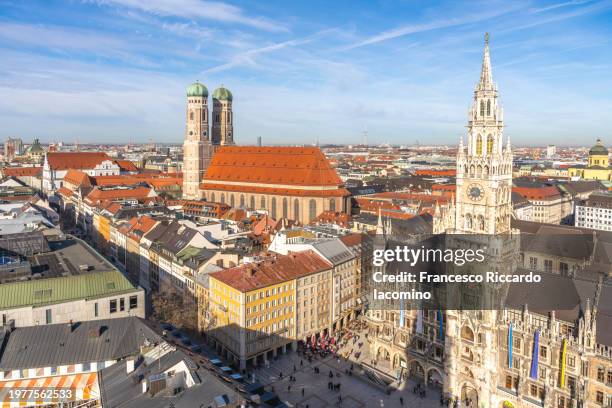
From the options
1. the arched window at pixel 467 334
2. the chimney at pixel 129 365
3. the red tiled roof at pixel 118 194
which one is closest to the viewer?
the chimney at pixel 129 365

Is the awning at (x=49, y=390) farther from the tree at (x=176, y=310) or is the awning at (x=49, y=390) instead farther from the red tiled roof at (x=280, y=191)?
the red tiled roof at (x=280, y=191)

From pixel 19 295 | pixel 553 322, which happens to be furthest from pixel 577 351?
pixel 19 295

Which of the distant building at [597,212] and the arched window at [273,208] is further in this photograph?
the arched window at [273,208]

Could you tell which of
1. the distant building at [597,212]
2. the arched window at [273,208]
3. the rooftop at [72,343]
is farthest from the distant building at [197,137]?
the rooftop at [72,343]

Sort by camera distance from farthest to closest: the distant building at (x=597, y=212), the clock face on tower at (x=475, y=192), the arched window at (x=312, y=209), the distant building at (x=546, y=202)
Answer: the distant building at (x=546, y=202) < the arched window at (x=312, y=209) < the distant building at (x=597, y=212) < the clock face on tower at (x=475, y=192)

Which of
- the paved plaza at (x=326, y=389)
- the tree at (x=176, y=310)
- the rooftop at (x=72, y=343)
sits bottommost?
the paved plaza at (x=326, y=389)

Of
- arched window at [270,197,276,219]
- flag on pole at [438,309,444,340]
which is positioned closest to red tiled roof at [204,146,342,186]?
arched window at [270,197,276,219]

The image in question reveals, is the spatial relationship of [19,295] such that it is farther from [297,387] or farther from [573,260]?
[573,260]
